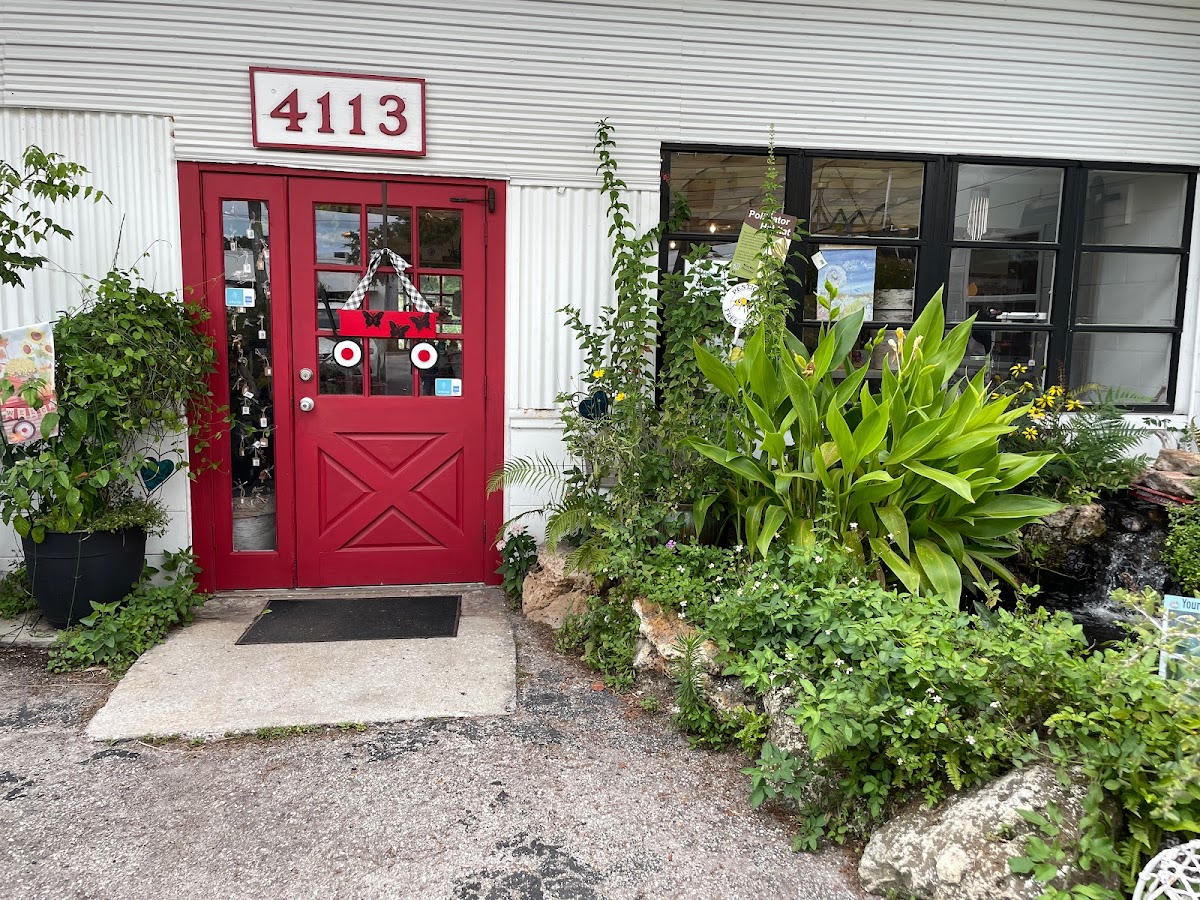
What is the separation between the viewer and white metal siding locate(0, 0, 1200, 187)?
424 centimetres

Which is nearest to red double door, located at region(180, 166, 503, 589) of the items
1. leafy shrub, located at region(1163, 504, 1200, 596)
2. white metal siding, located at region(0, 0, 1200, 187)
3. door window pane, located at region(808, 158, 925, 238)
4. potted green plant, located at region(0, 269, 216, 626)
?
white metal siding, located at region(0, 0, 1200, 187)

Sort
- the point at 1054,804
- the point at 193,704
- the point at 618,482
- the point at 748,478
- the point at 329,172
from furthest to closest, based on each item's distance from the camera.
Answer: the point at 329,172, the point at 618,482, the point at 748,478, the point at 193,704, the point at 1054,804

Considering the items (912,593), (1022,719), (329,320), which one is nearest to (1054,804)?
(1022,719)

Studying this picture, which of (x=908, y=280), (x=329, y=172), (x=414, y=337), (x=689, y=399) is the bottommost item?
(x=689, y=399)

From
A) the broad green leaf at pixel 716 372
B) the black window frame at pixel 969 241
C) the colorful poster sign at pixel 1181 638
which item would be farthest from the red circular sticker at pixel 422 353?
the colorful poster sign at pixel 1181 638

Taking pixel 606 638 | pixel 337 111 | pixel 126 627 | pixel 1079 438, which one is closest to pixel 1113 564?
pixel 1079 438

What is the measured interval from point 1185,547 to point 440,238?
430 cm

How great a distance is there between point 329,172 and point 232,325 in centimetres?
100

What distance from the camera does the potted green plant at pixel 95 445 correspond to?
12.1ft

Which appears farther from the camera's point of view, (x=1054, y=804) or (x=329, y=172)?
(x=329, y=172)

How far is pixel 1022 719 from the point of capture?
236 cm

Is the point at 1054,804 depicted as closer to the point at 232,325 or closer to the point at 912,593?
the point at 912,593

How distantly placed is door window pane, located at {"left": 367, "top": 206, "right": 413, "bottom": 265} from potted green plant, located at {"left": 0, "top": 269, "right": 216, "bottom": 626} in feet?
3.59

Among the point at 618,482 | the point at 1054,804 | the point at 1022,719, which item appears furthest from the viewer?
the point at 618,482
